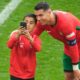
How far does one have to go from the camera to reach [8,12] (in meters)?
13.5

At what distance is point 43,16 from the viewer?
7070 mm

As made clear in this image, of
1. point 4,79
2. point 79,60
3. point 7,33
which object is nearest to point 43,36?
point 7,33

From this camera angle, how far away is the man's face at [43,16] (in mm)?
7065

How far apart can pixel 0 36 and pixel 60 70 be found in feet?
7.69

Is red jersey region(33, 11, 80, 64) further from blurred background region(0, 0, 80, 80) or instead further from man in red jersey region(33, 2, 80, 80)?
blurred background region(0, 0, 80, 80)

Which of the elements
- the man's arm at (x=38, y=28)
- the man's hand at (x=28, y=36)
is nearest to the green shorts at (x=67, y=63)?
the man's arm at (x=38, y=28)

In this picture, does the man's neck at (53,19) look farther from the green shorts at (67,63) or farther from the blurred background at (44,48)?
the blurred background at (44,48)

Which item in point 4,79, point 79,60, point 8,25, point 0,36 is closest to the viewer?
point 79,60

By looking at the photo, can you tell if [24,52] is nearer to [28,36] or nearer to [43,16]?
[28,36]

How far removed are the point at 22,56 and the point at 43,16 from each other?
665mm

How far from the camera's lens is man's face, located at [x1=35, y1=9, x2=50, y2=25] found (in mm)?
7065

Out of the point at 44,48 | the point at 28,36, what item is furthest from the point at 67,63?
the point at 44,48

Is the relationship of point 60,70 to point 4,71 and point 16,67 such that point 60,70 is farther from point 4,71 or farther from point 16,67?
point 16,67

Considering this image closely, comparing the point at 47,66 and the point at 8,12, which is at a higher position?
the point at 8,12
